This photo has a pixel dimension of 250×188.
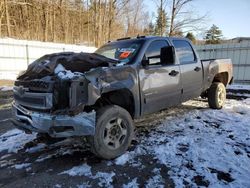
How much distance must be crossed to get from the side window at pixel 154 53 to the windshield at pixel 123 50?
0.22 m

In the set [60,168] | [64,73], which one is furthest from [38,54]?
[60,168]

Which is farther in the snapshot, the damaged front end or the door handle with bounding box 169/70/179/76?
the door handle with bounding box 169/70/179/76

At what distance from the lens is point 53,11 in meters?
24.7

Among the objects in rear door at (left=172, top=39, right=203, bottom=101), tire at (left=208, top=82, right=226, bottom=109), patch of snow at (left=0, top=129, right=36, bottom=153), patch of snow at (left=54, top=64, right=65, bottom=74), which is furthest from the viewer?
tire at (left=208, top=82, right=226, bottom=109)

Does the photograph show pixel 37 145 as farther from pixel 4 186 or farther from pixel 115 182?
pixel 115 182

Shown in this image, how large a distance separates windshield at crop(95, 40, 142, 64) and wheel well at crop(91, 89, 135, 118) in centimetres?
59

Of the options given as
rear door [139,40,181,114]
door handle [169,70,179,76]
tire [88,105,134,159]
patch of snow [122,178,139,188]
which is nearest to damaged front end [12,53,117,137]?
tire [88,105,134,159]

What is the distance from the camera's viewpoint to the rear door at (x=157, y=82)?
14.6ft

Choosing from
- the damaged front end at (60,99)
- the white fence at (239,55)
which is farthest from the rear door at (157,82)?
the white fence at (239,55)

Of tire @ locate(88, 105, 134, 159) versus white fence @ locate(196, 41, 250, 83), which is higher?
white fence @ locate(196, 41, 250, 83)

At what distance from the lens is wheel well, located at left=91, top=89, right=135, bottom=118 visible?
4.00 meters

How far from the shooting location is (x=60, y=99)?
3385 mm

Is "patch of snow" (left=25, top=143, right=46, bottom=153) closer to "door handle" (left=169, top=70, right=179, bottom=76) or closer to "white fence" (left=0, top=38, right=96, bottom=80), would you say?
"door handle" (left=169, top=70, right=179, bottom=76)

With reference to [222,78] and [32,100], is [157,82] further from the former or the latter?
[222,78]
